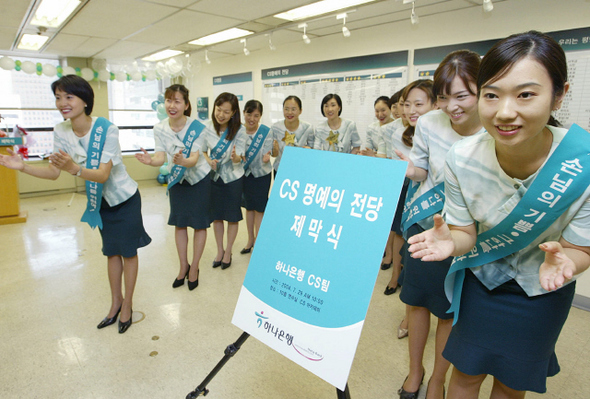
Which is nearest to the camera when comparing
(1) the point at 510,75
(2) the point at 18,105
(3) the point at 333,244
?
(1) the point at 510,75

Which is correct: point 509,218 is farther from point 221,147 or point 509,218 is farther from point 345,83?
point 345,83

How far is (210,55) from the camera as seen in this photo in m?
5.36

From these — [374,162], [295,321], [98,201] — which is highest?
[374,162]

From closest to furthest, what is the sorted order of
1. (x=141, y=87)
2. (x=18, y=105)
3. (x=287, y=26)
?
(x=287, y=26), (x=18, y=105), (x=141, y=87)

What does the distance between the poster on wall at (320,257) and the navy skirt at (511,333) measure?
374 millimetres

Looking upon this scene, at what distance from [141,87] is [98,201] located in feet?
18.1

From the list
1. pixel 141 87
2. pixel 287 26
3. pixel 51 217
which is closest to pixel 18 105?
pixel 141 87

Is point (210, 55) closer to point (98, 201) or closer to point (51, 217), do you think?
point (51, 217)

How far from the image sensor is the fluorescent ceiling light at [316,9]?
119 inches

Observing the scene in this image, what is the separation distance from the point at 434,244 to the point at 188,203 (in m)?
1.99

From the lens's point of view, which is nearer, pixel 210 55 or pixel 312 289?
pixel 312 289

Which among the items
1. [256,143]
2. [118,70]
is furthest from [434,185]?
[118,70]

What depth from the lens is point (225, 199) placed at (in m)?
2.95

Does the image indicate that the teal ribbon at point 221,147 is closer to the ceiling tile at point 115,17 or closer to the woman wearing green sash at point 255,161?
the woman wearing green sash at point 255,161
